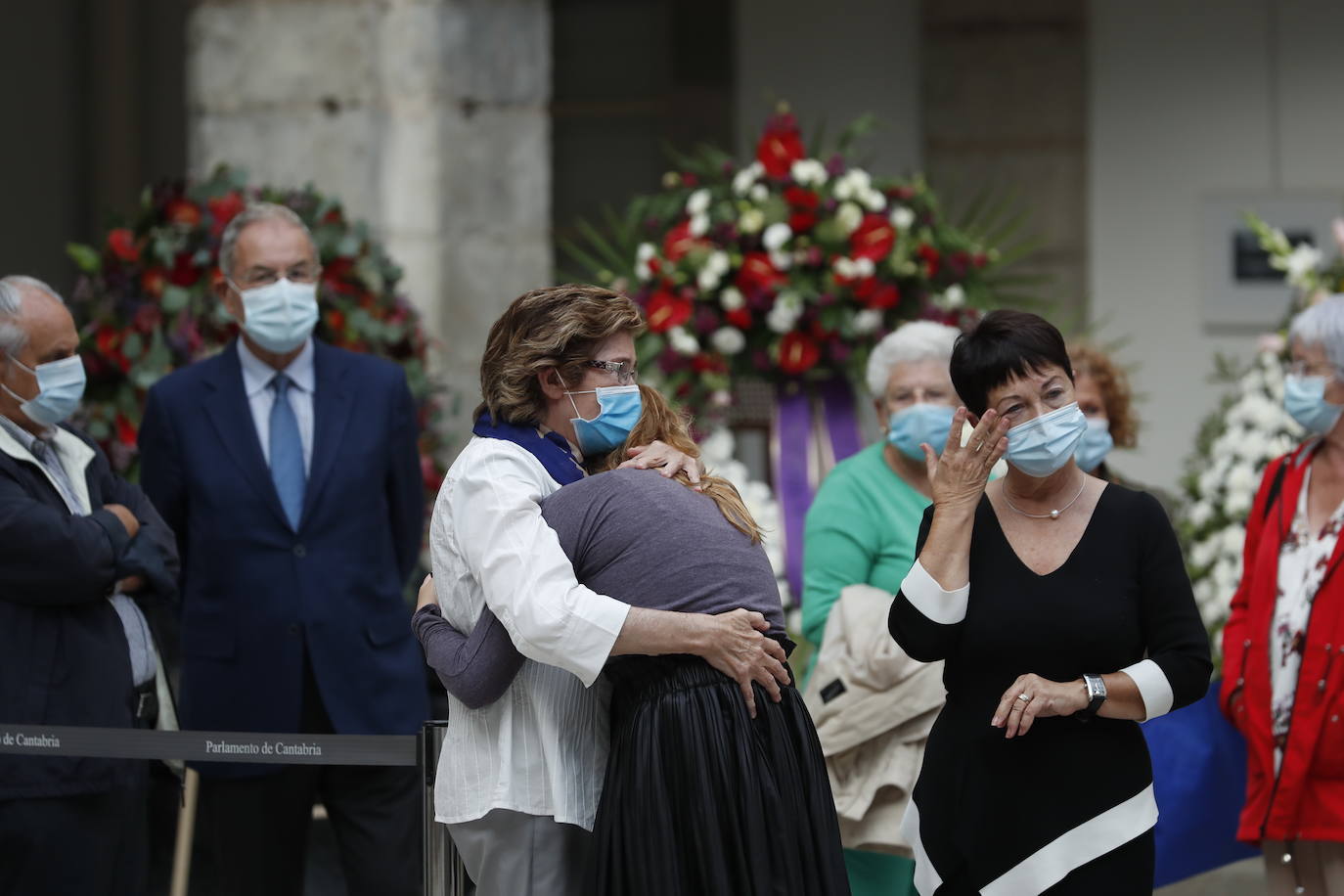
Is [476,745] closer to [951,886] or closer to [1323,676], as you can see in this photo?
[951,886]

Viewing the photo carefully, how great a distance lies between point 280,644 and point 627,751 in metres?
1.47

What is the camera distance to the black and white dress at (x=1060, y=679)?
3.09 meters

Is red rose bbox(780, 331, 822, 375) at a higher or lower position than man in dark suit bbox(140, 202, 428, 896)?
higher

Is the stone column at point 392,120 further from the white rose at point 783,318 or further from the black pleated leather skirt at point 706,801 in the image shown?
the black pleated leather skirt at point 706,801

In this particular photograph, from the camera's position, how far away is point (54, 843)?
143 inches

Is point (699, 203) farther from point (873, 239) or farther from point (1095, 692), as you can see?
point (1095, 692)

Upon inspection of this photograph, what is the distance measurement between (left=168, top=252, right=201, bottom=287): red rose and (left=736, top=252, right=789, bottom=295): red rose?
1.73 m

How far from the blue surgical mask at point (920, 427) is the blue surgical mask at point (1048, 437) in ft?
2.79

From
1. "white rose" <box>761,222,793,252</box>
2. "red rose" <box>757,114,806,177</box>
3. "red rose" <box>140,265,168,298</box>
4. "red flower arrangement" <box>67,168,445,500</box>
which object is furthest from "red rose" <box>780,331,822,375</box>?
"red rose" <box>140,265,168,298</box>

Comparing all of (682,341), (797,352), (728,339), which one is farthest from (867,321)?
(682,341)

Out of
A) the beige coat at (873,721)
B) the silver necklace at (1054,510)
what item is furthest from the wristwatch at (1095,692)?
the beige coat at (873,721)

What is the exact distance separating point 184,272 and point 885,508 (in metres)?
2.40

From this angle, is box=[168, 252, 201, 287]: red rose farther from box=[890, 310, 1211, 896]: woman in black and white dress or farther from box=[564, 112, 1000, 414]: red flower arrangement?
box=[890, 310, 1211, 896]: woman in black and white dress

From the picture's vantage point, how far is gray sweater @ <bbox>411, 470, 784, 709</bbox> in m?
2.87
